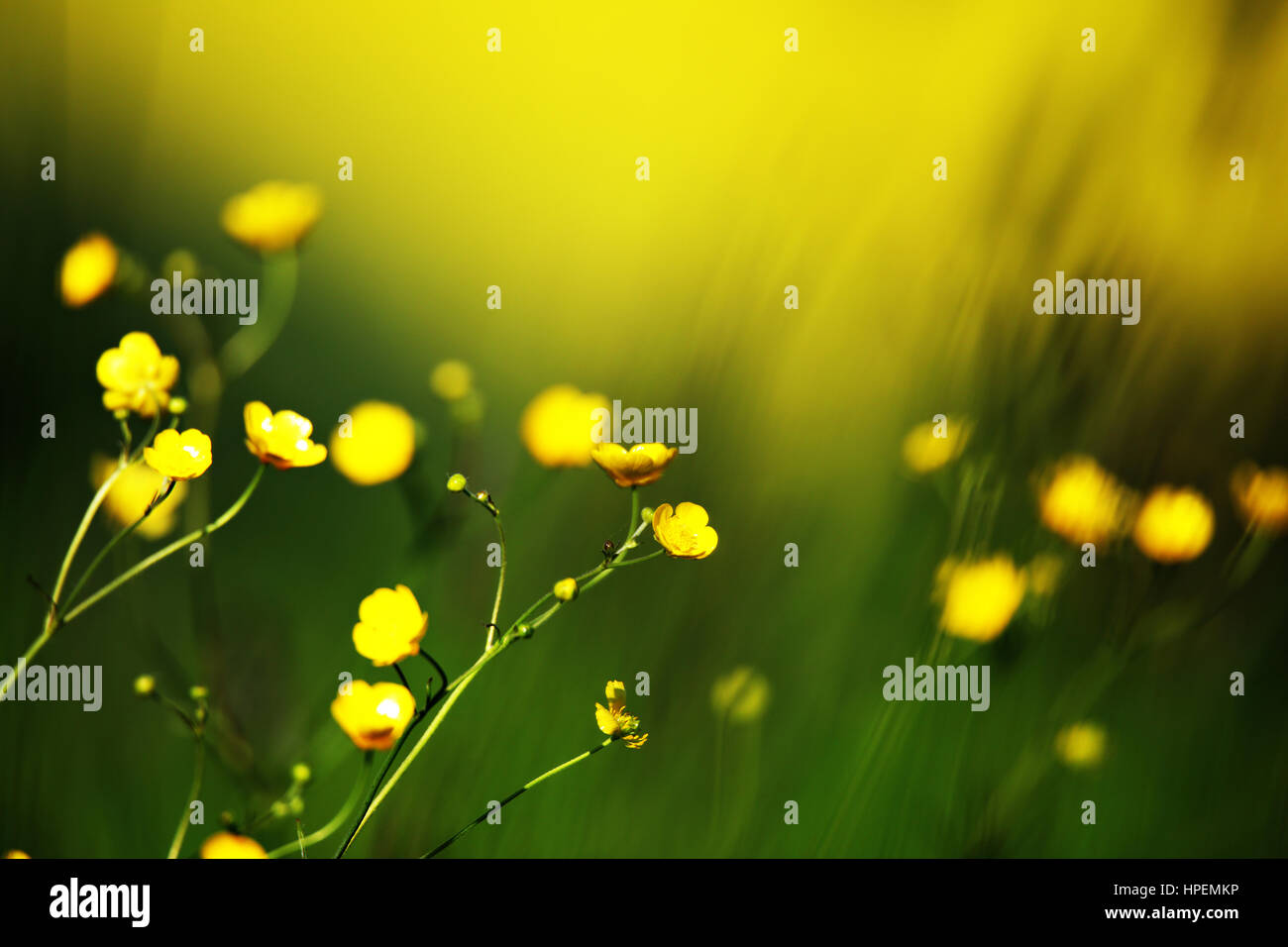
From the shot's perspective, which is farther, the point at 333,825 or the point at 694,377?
the point at 694,377

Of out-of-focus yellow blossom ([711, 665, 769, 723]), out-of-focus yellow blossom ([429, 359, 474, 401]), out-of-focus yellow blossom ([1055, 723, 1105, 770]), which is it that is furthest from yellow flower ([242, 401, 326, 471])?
out-of-focus yellow blossom ([1055, 723, 1105, 770])

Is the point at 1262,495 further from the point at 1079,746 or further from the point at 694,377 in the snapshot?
the point at 694,377

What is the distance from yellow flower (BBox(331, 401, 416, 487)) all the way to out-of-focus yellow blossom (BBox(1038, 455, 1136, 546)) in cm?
50

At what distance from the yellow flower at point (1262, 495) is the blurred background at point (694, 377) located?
0.06 feet

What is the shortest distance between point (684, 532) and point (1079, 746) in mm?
391

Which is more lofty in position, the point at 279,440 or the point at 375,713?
the point at 279,440

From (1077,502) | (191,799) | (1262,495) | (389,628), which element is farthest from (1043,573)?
(191,799)

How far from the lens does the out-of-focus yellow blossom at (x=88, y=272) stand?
23.6 inches

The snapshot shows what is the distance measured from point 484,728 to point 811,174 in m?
0.52

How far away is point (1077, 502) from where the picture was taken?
2.06 ft

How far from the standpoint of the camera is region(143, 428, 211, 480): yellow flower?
451mm

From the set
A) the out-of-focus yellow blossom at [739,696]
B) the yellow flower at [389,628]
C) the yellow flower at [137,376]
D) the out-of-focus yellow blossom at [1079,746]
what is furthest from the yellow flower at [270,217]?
the out-of-focus yellow blossom at [1079,746]

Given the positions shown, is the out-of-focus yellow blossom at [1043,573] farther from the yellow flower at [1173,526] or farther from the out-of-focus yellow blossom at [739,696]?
the out-of-focus yellow blossom at [739,696]
